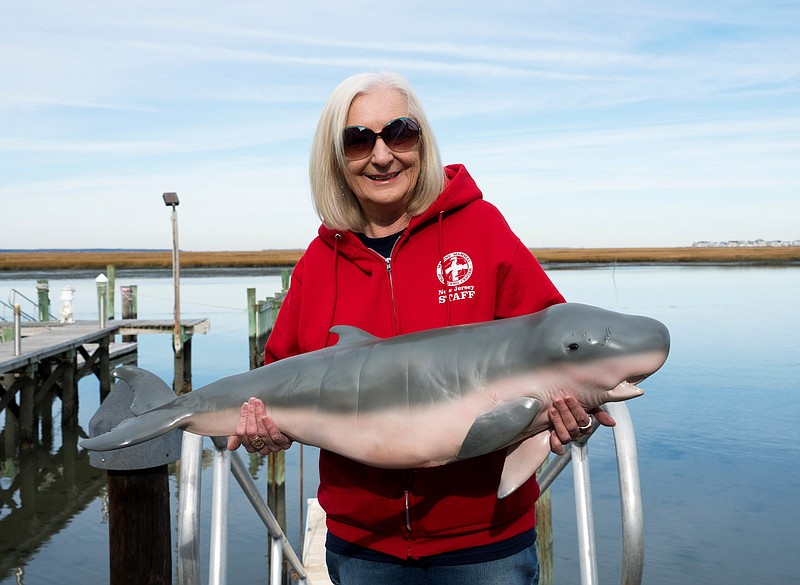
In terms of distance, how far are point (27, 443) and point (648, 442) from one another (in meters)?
12.4

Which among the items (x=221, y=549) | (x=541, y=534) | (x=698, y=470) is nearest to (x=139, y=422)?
(x=221, y=549)

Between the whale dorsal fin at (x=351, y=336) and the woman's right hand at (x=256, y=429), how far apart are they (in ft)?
1.30

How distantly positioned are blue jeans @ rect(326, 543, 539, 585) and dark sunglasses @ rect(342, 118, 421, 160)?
5.07ft

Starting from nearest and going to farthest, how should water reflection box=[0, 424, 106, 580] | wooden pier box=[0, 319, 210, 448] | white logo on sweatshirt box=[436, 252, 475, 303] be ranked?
white logo on sweatshirt box=[436, 252, 475, 303]
water reflection box=[0, 424, 106, 580]
wooden pier box=[0, 319, 210, 448]

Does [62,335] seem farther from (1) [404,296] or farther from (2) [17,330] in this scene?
(1) [404,296]

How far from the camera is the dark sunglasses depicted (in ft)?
9.98

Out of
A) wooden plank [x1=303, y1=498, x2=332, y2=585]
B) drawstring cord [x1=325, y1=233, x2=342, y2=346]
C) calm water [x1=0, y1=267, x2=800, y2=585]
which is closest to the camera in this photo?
drawstring cord [x1=325, y1=233, x2=342, y2=346]

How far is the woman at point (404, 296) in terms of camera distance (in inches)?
111

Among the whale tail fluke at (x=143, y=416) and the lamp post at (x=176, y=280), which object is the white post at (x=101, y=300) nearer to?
the lamp post at (x=176, y=280)

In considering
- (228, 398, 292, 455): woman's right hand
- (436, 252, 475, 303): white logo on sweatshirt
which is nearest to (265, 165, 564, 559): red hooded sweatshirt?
(436, 252, 475, 303): white logo on sweatshirt

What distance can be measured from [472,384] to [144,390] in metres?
1.49

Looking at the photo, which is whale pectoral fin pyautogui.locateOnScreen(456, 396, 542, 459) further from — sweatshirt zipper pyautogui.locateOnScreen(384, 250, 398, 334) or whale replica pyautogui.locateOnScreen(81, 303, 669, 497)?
sweatshirt zipper pyautogui.locateOnScreen(384, 250, 398, 334)

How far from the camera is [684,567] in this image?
1032cm

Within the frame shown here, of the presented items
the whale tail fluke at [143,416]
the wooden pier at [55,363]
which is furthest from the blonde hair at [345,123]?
the wooden pier at [55,363]
